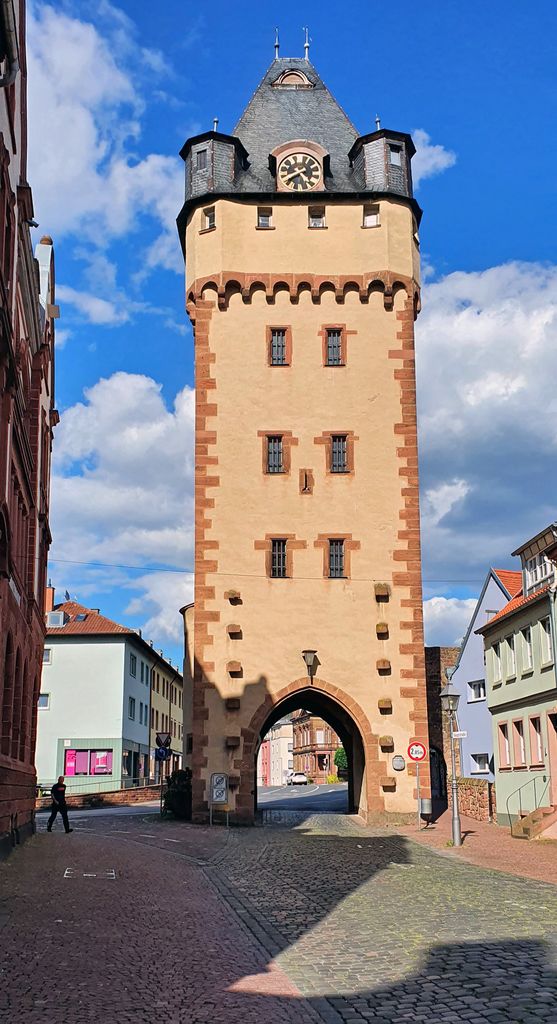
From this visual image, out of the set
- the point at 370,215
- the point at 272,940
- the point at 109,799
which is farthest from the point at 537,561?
the point at 109,799

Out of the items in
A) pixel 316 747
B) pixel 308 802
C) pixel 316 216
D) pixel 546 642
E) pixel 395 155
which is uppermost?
pixel 395 155

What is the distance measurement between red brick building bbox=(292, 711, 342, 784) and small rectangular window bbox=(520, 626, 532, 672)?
82034mm

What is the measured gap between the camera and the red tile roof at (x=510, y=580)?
42784 millimetres

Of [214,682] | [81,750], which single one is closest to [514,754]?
[214,682]

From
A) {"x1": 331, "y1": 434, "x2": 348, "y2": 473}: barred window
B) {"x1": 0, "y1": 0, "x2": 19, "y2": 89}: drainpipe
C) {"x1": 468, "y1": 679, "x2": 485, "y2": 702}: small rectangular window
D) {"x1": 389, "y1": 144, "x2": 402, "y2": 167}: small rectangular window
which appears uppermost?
{"x1": 389, "y1": 144, "x2": 402, "y2": 167}: small rectangular window

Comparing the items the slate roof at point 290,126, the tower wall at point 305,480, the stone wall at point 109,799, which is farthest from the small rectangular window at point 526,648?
the stone wall at point 109,799

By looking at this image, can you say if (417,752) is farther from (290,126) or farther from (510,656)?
(290,126)

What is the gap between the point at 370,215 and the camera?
36.4 meters

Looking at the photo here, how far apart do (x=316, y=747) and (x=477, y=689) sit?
74121mm

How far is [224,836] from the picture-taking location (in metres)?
27.6

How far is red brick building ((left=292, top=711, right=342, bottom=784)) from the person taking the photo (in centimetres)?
11700

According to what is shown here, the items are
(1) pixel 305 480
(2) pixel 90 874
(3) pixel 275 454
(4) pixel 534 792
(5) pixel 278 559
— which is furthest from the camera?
(3) pixel 275 454

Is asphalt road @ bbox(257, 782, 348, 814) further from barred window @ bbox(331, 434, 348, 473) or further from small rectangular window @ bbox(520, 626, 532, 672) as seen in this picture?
barred window @ bbox(331, 434, 348, 473)

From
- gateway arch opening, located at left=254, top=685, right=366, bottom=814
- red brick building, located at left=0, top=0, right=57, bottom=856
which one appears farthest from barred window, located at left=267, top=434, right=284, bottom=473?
red brick building, located at left=0, top=0, right=57, bottom=856
